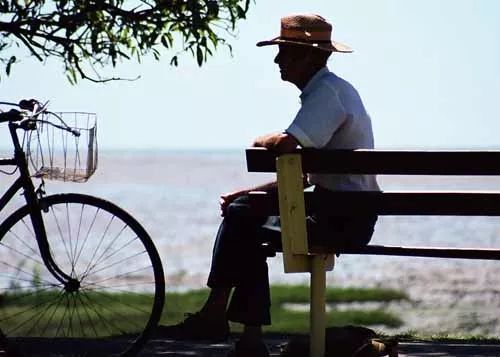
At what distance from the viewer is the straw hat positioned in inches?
299

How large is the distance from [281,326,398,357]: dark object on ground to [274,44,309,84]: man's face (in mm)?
1029

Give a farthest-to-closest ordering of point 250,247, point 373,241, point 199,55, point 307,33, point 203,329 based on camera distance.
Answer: point 373,241
point 199,55
point 203,329
point 307,33
point 250,247

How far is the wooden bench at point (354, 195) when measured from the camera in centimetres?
714

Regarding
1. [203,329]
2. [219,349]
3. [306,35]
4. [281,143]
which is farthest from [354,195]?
[219,349]

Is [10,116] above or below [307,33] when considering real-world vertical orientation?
below

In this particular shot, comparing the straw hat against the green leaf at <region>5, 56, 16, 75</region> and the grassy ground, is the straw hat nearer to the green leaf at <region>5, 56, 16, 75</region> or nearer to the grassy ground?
the green leaf at <region>5, 56, 16, 75</region>

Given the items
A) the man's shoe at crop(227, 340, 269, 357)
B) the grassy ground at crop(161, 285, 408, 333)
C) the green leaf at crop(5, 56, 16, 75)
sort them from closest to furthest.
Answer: the man's shoe at crop(227, 340, 269, 357)
the green leaf at crop(5, 56, 16, 75)
the grassy ground at crop(161, 285, 408, 333)

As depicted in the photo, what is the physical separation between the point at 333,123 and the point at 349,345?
905mm

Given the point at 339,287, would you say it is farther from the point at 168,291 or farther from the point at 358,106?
the point at 358,106

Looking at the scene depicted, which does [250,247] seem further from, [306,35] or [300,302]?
[300,302]

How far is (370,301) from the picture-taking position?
53.1 feet

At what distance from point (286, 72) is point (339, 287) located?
1052cm

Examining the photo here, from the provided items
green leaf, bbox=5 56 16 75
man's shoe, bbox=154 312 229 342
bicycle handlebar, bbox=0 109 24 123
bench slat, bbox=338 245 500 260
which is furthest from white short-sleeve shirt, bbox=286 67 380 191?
green leaf, bbox=5 56 16 75

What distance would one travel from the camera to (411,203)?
7246 millimetres
